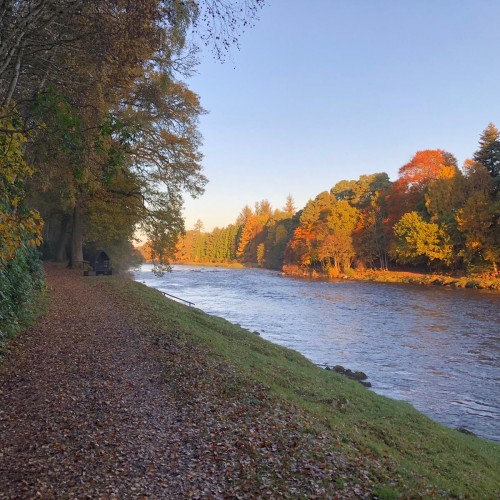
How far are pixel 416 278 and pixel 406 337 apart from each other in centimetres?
3253

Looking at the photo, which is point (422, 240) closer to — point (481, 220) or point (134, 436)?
point (481, 220)

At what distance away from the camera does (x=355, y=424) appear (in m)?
8.34

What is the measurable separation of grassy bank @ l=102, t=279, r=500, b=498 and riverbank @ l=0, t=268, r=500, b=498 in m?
0.04

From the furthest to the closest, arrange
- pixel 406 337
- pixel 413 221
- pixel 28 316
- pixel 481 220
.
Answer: pixel 413 221
pixel 481 220
pixel 406 337
pixel 28 316

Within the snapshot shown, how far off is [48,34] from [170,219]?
63.7 feet

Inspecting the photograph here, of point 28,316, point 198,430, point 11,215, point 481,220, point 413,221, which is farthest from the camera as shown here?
point 413,221

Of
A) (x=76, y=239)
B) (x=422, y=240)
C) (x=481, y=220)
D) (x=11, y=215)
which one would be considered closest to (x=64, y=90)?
(x=11, y=215)

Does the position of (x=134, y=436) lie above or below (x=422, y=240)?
below

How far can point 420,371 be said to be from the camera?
15.5m

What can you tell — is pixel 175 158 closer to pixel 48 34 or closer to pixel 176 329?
pixel 176 329

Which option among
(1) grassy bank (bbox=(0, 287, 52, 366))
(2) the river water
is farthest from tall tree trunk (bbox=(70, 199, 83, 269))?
(1) grassy bank (bbox=(0, 287, 52, 366))

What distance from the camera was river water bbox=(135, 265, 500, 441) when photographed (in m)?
12.8

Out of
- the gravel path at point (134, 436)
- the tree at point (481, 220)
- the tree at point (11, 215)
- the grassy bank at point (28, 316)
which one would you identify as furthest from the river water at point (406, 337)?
the tree at point (11, 215)

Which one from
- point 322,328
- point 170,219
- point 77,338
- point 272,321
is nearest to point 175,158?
point 170,219
